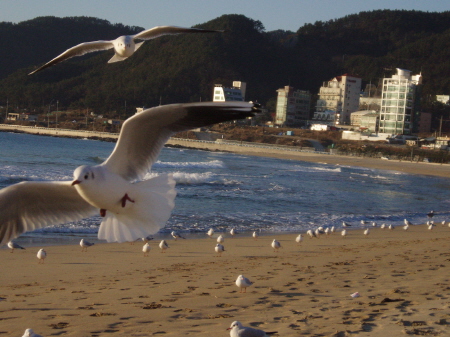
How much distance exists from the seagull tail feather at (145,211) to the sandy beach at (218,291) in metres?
0.74

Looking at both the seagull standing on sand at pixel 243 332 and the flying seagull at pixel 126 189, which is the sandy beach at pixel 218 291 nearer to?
the seagull standing on sand at pixel 243 332

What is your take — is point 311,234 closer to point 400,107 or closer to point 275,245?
point 275,245

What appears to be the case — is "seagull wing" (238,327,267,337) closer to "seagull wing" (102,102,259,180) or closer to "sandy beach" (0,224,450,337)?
"sandy beach" (0,224,450,337)

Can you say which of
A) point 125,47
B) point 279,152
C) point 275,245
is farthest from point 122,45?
point 279,152

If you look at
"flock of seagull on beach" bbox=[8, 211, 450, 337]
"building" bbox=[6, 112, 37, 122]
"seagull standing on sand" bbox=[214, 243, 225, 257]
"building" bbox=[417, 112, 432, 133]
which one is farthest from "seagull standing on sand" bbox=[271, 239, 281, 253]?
"building" bbox=[6, 112, 37, 122]

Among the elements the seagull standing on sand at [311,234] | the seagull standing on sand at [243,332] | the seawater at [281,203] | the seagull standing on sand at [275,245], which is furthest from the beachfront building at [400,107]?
the seagull standing on sand at [243,332]

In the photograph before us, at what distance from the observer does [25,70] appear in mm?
96875

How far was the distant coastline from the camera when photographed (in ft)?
141

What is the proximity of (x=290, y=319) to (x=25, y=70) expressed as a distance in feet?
323

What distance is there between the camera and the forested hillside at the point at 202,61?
91.5 m

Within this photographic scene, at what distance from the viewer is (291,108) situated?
80.0 m

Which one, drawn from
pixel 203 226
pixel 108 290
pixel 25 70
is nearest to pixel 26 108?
pixel 25 70

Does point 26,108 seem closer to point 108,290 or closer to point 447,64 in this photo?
point 447,64

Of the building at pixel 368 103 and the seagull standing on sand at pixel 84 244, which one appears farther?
the building at pixel 368 103
